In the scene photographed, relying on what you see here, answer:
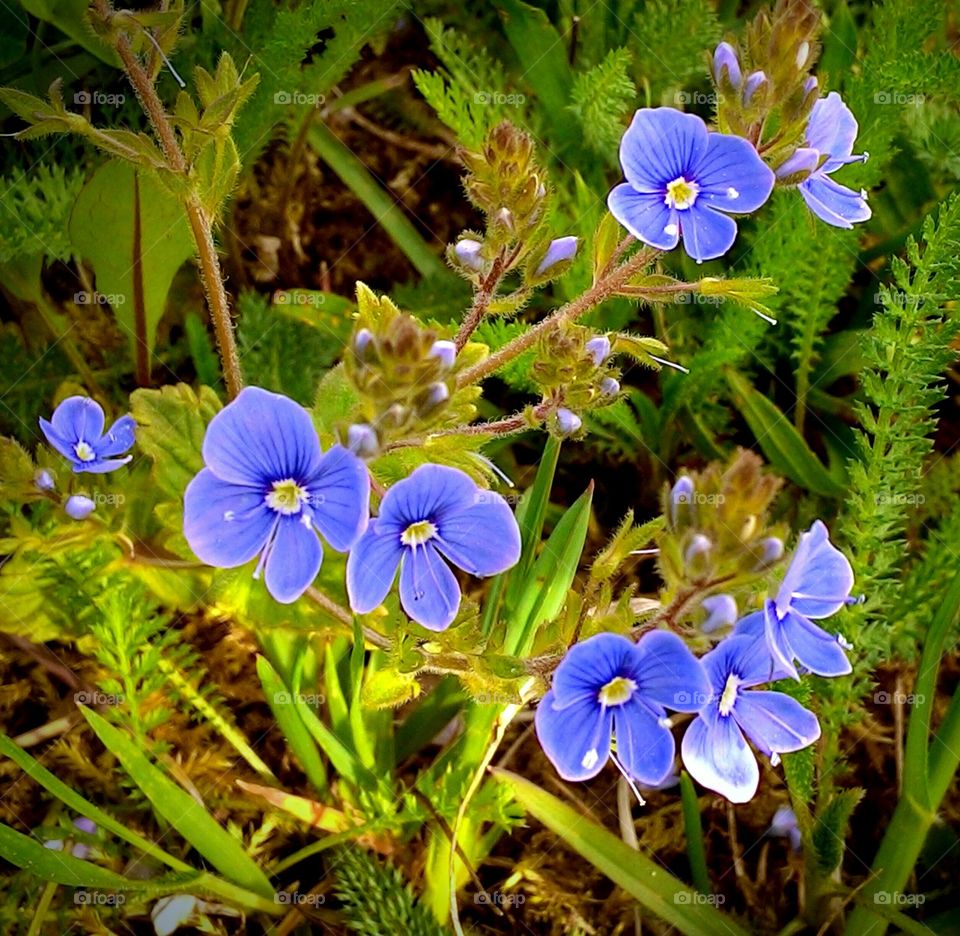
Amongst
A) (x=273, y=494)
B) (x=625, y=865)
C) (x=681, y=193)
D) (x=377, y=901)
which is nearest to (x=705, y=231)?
(x=681, y=193)

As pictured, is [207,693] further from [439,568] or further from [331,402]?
[439,568]

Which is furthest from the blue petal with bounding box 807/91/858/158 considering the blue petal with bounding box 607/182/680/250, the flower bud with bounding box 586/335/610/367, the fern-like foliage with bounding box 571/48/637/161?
the fern-like foliage with bounding box 571/48/637/161

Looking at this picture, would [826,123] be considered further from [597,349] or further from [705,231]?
[597,349]

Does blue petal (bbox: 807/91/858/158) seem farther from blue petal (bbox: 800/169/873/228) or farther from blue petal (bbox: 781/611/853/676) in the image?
blue petal (bbox: 781/611/853/676)

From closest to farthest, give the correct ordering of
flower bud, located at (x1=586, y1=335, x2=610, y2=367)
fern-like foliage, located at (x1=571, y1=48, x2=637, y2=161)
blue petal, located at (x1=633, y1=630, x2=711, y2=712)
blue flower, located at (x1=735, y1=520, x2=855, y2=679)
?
1. blue petal, located at (x1=633, y1=630, x2=711, y2=712)
2. blue flower, located at (x1=735, y1=520, x2=855, y2=679)
3. flower bud, located at (x1=586, y1=335, x2=610, y2=367)
4. fern-like foliage, located at (x1=571, y1=48, x2=637, y2=161)

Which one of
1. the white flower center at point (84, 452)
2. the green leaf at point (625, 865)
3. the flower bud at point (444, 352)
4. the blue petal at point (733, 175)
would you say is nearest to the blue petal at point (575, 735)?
the flower bud at point (444, 352)

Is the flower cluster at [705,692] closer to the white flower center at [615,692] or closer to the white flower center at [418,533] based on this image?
the white flower center at [615,692]

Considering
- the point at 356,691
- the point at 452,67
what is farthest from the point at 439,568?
the point at 452,67
